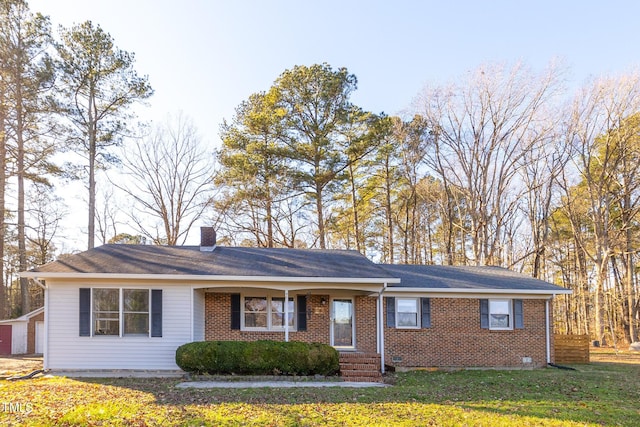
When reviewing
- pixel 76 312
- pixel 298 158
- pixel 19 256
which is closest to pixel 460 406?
pixel 76 312

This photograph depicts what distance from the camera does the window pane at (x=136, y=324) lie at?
1240 centimetres

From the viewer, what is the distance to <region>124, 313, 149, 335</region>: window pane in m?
12.4

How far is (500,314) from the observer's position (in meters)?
15.0

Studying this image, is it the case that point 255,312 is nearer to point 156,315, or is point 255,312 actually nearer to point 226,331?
point 226,331

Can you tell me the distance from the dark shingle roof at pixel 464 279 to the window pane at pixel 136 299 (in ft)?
22.1

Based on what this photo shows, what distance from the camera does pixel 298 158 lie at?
25.0m

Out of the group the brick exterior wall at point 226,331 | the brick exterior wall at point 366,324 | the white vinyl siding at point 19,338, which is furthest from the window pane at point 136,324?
the white vinyl siding at point 19,338

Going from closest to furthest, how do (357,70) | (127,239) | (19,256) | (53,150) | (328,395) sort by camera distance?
(328,395)
(53,150)
(19,256)
(357,70)
(127,239)

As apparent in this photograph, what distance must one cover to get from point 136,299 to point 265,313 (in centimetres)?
354

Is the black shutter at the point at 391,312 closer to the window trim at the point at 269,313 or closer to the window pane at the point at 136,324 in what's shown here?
the window trim at the point at 269,313

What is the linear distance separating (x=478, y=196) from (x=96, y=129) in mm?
19219

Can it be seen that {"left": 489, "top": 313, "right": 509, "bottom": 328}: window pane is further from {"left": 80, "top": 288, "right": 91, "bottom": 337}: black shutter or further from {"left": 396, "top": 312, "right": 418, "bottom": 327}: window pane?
{"left": 80, "top": 288, "right": 91, "bottom": 337}: black shutter

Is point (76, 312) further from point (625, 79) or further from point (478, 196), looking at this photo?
point (625, 79)

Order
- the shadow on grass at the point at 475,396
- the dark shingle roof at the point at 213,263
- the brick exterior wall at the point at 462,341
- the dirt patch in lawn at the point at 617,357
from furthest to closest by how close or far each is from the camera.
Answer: the dirt patch in lawn at the point at 617,357 < the brick exterior wall at the point at 462,341 < the dark shingle roof at the point at 213,263 < the shadow on grass at the point at 475,396
